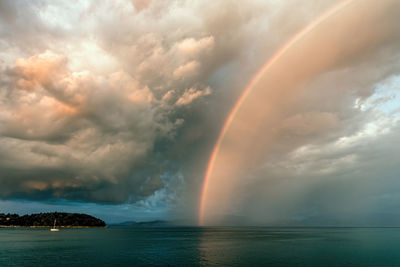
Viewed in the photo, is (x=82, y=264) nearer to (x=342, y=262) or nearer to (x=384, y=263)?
(x=342, y=262)

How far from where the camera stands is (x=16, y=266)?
61.7 m

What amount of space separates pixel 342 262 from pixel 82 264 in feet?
218

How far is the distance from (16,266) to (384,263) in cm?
9130

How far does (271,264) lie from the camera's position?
63.9 m

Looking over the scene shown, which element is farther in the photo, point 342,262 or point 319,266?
point 342,262

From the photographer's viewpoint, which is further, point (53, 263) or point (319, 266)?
point (53, 263)

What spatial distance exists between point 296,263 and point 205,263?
75.7 feet

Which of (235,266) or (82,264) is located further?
(82,264)

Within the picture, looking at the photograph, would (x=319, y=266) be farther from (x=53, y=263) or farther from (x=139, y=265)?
(x=53, y=263)

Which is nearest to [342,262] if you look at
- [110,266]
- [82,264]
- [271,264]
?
[271,264]

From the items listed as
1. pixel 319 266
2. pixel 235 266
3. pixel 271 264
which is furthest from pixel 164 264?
pixel 319 266

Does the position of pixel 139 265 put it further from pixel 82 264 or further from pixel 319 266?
pixel 319 266

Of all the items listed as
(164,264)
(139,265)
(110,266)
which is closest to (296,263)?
(164,264)

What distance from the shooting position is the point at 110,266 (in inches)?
2440
